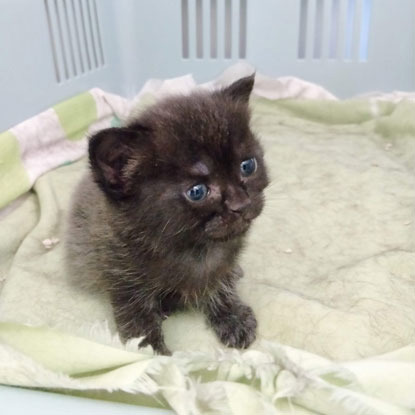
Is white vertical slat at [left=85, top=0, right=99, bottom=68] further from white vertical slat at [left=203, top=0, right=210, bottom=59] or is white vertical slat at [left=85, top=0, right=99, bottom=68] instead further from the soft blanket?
white vertical slat at [left=203, top=0, right=210, bottom=59]

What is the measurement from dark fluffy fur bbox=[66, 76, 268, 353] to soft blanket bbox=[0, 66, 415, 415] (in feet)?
0.36

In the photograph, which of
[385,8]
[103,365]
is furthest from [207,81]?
[103,365]

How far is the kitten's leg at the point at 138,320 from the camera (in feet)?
4.14

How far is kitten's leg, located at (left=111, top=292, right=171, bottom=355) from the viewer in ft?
4.14

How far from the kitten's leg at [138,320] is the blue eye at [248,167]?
1.30ft

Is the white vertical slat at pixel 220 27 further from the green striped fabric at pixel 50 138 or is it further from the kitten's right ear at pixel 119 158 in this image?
the kitten's right ear at pixel 119 158

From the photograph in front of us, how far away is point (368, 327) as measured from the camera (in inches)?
51.3

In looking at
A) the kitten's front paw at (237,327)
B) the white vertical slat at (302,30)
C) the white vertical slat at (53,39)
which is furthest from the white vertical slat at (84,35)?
the kitten's front paw at (237,327)

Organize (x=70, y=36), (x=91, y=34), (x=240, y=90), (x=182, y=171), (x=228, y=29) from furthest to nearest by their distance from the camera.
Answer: (x=228, y=29) → (x=91, y=34) → (x=70, y=36) → (x=240, y=90) → (x=182, y=171)

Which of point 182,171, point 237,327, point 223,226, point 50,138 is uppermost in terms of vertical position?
point 182,171

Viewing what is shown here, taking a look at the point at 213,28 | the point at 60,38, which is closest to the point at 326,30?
the point at 213,28

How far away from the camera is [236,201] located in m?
1.04

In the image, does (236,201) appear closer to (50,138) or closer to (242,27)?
(50,138)

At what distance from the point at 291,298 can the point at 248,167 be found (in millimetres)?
450
